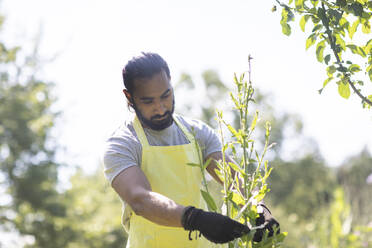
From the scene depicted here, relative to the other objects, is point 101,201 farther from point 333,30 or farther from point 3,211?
point 333,30

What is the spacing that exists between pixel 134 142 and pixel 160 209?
533 mm

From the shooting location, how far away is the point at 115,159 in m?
2.28

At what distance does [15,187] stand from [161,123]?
12261mm

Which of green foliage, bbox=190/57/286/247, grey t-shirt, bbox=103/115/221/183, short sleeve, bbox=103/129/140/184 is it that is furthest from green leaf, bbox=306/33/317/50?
short sleeve, bbox=103/129/140/184

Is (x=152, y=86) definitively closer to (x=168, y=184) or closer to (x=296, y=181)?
(x=168, y=184)

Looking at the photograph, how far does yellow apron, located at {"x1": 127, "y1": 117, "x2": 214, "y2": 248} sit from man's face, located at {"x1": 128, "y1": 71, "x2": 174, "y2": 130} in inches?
3.3

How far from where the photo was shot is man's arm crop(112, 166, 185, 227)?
6.42 ft

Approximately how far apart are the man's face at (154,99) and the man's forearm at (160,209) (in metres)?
0.53

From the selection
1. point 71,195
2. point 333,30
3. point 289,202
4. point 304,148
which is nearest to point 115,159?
point 333,30

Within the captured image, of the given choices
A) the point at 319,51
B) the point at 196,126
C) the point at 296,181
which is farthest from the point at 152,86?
the point at 296,181

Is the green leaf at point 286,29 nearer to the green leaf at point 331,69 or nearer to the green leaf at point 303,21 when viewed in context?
the green leaf at point 303,21

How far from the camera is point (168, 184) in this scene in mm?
2480

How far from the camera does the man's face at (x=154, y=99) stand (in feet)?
7.97

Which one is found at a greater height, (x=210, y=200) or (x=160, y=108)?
(x=160, y=108)
